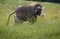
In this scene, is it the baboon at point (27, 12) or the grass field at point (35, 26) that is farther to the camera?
the baboon at point (27, 12)

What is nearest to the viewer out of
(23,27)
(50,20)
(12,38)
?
(12,38)

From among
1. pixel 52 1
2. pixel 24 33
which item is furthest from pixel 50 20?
pixel 52 1

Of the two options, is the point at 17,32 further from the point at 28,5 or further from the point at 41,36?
the point at 28,5

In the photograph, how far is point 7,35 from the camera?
2.79 meters

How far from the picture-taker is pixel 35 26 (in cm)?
298

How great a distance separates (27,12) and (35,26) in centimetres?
41

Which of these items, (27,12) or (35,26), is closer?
(35,26)

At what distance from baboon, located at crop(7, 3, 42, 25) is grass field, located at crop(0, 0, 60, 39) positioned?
6 centimetres

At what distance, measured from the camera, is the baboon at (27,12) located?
3.32 meters

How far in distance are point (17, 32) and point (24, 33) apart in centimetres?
7

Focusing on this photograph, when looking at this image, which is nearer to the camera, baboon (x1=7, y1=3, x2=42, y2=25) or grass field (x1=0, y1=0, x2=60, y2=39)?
grass field (x1=0, y1=0, x2=60, y2=39)

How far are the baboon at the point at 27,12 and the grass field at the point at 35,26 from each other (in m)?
0.06

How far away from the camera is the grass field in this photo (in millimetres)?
2797

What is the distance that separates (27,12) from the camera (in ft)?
11.0
